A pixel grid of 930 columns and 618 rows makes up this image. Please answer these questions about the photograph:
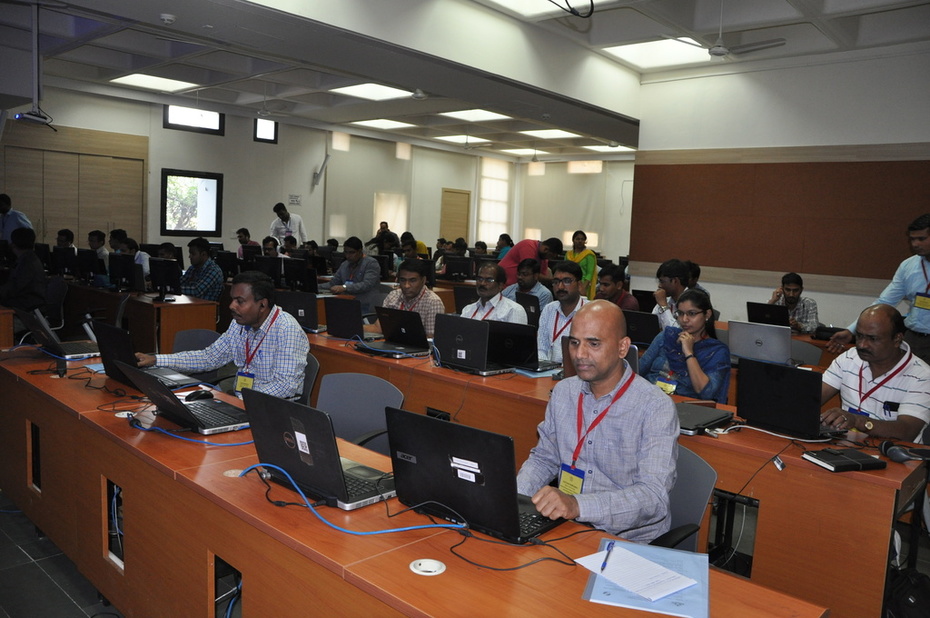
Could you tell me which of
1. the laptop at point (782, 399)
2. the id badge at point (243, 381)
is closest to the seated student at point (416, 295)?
the id badge at point (243, 381)

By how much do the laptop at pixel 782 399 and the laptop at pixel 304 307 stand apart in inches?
134

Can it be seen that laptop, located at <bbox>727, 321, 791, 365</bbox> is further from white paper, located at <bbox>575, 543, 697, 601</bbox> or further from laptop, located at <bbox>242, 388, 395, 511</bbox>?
laptop, located at <bbox>242, 388, 395, 511</bbox>

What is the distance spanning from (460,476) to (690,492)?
94cm

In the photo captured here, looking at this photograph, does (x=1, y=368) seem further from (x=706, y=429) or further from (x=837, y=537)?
(x=837, y=537)

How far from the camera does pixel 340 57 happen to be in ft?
20.5

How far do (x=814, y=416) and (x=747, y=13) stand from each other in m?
4.83

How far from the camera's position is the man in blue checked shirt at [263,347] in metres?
3.41

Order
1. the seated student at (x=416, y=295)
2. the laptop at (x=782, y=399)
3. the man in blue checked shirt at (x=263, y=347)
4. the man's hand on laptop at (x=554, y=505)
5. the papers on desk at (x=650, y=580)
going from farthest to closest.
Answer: the seated student at (x=416, y=295), the man in blue checked shirt at (x=263, y=347), the laptop at (x=782, y=399), the man's hand on laptop at (x=554, y=505), the papers on desk at (x=650, y=580)

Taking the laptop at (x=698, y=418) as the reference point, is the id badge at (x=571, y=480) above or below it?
below

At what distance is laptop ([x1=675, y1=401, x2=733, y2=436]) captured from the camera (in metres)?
2.97

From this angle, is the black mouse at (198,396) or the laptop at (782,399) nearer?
the laptop at (782,399)

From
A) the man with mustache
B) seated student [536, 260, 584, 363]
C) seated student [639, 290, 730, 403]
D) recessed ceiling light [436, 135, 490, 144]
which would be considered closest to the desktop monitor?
seated student [536, 260, 584, 363]

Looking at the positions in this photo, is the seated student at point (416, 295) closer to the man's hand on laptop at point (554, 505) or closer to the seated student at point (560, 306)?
the seated student at point (560, 306)

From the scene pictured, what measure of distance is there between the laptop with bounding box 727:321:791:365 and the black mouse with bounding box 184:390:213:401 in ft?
11.1
